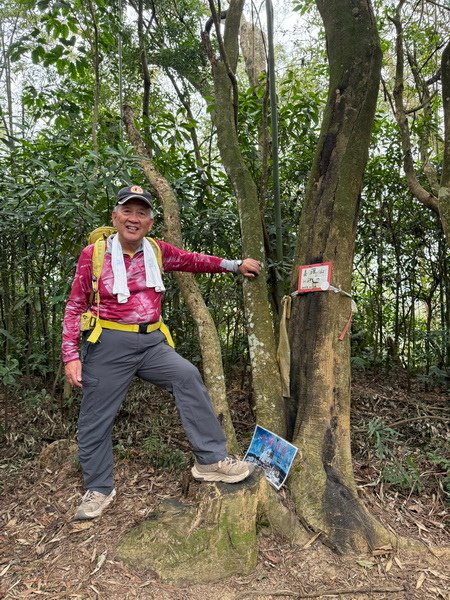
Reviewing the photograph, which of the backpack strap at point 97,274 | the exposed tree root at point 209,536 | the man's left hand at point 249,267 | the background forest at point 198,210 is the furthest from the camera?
the background forest at point 198,210

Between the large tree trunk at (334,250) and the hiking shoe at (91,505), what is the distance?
1.18m

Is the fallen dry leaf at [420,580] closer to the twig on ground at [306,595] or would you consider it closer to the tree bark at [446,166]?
the twig on ground at [306,595]

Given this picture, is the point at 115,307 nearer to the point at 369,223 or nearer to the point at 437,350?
the point at 369,223

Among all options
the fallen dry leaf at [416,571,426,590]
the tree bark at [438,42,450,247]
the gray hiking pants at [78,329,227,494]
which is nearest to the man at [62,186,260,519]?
the gray hiking pants at [78,329,227,494]

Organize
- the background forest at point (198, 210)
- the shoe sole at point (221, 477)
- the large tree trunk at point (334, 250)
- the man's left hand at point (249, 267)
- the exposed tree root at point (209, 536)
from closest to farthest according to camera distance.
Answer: the exposed tree root at point (209, 536) < the shoe sole at point (221, 477) < the large tree trunk at point (334, 250) < the man's left hand at point (249, 267) < the background forest at point (198, 210)

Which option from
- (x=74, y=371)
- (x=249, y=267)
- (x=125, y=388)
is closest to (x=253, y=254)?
(x=249, y=267)

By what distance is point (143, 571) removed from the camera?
246 cm

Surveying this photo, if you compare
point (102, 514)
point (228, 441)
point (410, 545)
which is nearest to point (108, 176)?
point (228, 441)

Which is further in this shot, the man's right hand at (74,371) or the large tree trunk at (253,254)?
the large tree trunk at (253,254)

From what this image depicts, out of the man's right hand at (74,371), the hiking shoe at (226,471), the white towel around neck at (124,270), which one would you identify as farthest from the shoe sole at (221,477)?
the white towel around neck at (124,270)

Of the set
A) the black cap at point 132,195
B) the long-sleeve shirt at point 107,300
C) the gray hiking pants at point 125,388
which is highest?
the black cap at point 132,195

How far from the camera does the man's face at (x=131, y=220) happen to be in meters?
2.85

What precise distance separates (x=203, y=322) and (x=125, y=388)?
25.4 inches

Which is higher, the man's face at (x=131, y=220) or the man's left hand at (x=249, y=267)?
the man's face at (x=131, y=220)
